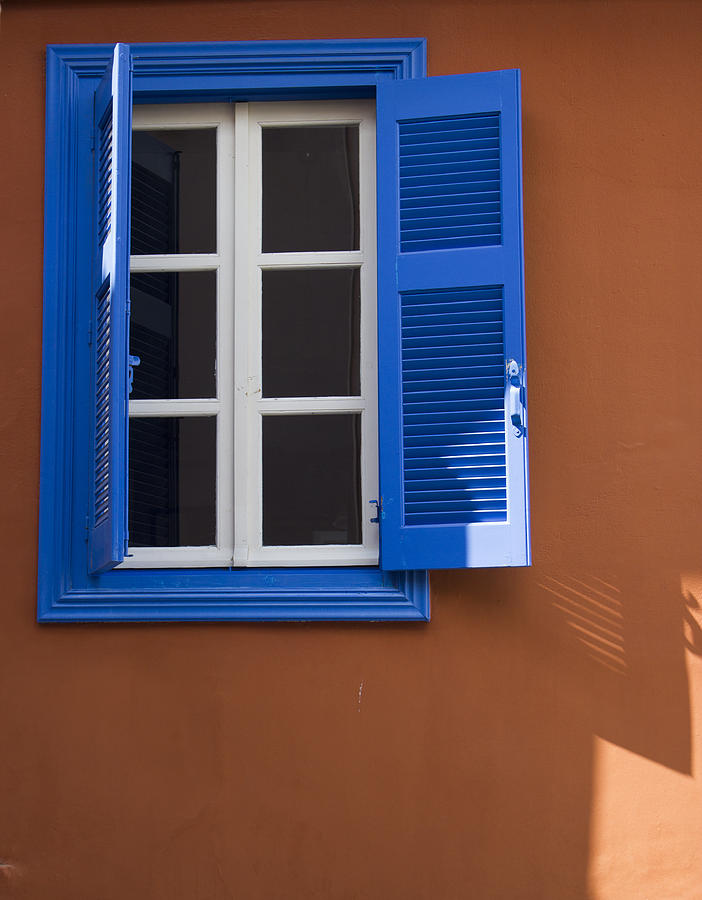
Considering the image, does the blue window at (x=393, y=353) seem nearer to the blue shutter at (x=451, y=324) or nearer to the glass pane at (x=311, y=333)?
the blue shutter at (x=451, y=324)

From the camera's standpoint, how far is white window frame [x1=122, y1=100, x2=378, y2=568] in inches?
141

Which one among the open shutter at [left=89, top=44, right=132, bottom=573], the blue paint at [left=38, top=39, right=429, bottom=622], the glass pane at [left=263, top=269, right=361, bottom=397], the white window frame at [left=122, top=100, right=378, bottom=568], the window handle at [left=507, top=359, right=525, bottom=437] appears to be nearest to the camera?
the open shutter at [left=89, top=44, right=132, bottom=573]

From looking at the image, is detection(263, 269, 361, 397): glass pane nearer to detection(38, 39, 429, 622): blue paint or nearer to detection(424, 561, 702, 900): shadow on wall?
detection(38, 39, 429, 622): blue paint

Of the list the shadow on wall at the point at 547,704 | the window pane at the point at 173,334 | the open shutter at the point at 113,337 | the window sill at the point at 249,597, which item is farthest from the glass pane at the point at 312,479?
the open shutter at the point at 113,337

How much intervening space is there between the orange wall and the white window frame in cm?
25

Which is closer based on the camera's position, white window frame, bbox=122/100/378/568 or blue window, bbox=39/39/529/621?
blue window, bbox=39/39/529/621

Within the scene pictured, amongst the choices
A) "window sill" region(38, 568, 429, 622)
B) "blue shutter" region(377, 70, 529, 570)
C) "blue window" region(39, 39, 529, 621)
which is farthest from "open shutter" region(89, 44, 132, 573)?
"blue shutter" region(377, 70, 529, 570)

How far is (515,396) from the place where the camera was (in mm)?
3359

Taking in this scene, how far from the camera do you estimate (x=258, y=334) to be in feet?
12.0

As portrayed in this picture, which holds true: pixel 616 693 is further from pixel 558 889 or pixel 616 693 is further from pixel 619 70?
pixel 619 70

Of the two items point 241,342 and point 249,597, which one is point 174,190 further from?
point 249,597

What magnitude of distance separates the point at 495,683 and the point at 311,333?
1258mm

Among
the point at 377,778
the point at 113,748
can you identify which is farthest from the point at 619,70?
the point at 113,748

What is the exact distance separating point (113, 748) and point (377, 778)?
802 mm
